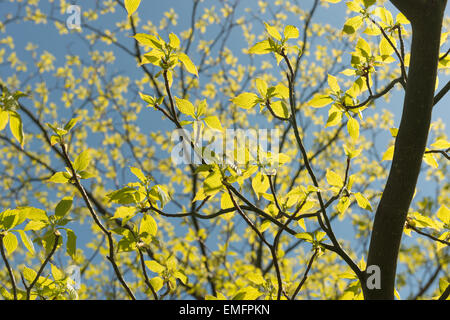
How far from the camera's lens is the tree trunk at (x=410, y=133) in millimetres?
1396

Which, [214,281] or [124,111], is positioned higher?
[124,111]

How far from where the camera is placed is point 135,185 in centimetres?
150

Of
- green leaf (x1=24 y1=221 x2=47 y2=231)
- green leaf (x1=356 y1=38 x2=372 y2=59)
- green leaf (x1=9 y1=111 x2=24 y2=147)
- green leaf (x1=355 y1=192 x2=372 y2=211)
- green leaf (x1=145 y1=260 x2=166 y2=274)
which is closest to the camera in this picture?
green leaf (x1=9 y1=111 x2=24 y2=147)

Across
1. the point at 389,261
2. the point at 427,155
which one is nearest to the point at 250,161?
the point at 389,261

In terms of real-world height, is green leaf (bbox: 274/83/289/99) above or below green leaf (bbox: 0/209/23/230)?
above

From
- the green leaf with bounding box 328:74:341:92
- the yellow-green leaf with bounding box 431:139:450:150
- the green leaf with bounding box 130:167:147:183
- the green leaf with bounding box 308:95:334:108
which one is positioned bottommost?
the green leaf with bounding box 130:167:147:183

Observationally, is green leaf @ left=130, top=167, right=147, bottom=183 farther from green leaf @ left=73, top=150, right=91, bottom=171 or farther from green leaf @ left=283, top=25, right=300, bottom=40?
green leaf @ left=283, top=25, right=300, bottom=40

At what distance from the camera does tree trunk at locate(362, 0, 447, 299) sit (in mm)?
1396

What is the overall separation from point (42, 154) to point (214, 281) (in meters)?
4.00

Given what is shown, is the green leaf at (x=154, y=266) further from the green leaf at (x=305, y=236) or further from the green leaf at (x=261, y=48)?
the green leaf at (x=261, y=48)

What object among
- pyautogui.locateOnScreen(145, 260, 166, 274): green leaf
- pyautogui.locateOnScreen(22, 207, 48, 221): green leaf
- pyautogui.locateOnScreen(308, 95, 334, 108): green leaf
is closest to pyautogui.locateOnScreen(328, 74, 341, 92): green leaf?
pyautogui.locateOnScreen(308, 95, 334, 108): green leaf
